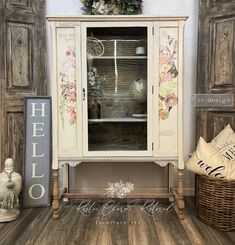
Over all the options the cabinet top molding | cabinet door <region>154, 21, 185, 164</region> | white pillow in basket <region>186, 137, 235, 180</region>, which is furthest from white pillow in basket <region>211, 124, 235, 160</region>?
the cabinet top molding

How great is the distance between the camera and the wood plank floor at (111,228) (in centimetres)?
174

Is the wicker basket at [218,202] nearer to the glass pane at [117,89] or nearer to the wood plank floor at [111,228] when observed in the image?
the wood plank floor at [111,228]

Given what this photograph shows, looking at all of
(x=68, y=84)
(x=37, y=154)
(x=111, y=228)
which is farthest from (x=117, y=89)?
(x=111, y=228)

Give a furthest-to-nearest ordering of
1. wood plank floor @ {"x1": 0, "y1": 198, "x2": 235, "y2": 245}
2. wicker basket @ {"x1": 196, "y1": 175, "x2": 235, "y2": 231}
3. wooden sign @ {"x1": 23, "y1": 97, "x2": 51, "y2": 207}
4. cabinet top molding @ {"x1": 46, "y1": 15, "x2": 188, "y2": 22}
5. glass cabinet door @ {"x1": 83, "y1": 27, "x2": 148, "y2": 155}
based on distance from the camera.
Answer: wooden sign @ {"x1": 23, "y1": 97, "x2": 51, "y2": 207}, glass cabinet door @ {"x1": 83, "y1": 27, "x2": 148, "y2": 155}, cabinet top molding @ {"x1": 46, "y1": 15, "x2": 188, "y2": 22}, wicker basket @ {"x1": 196, "y1": 175, "x2": 235, "y2": 231}, wood plank floor @ {"x1": 0, "y1": 198, "x2": 235, "y2": 245}

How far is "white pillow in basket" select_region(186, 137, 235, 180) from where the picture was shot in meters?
1.86

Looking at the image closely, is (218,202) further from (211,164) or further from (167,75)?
(167,75)

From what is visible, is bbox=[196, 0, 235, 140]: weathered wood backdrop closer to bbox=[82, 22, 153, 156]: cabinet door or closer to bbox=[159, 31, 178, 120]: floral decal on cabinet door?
bbox=[159, 31, 178, 120]: floral decal on cabinet door

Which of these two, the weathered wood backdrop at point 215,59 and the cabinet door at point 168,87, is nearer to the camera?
the cabinet door at point 168,87

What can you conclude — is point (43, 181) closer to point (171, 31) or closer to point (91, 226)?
point (91, 226)

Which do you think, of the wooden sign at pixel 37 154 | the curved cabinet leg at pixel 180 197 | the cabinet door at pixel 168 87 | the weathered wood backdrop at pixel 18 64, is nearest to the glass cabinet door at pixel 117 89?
the cabinet door at pixel 168 87

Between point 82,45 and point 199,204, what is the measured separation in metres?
1.53

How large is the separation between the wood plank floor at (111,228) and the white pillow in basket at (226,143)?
560mm

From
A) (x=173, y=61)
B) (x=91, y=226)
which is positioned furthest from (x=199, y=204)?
(x=173, y=61)

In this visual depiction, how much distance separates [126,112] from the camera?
216cm
